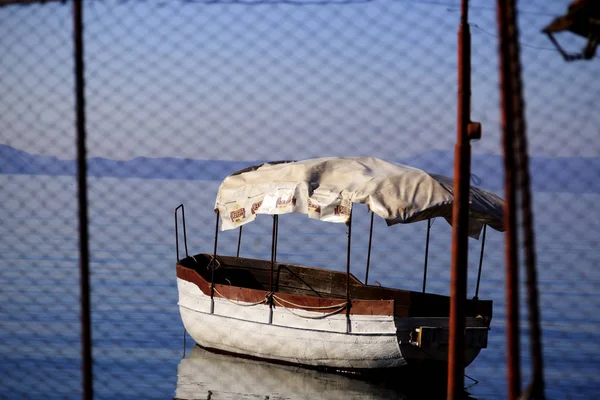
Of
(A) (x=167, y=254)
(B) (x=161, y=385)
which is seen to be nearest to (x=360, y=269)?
(A) (x=167, y=254)

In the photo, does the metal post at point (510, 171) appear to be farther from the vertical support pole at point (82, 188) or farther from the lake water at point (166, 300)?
the vertical support pole at point (82, 188)

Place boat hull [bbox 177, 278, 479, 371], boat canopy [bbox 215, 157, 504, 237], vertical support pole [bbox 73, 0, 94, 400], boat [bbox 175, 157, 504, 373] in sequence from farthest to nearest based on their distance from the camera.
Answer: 1. boat hull [bbox 177, 278, 479, 371]
2. boat [bbox 175, 157, 504, 373]
3. boat canopy [bbox 215, 157, 504, 237]
4. vertical support pole [bbox 73, 0, 94, 400]

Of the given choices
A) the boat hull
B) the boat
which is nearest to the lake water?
the boat hull

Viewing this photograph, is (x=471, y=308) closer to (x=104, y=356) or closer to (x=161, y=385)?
(x=161, y=385)

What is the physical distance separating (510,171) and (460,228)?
1.65 meters

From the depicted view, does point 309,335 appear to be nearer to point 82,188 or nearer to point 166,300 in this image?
point 82,188

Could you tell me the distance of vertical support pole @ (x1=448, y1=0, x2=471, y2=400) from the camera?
5.56 meters

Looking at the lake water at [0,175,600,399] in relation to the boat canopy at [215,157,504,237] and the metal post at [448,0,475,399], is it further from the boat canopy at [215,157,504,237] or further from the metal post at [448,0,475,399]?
the boat canopy at [215,157,504,237]

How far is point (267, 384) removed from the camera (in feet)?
40.7

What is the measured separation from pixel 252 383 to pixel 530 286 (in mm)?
9021

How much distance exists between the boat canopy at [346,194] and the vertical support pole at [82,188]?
644cm

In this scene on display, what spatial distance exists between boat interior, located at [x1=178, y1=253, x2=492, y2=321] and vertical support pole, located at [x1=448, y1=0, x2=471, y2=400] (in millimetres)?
5959

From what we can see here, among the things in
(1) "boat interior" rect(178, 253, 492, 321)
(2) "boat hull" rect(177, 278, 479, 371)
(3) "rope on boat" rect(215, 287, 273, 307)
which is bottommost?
Answer: (2) "boat hull" rect(177, 278, 479, 371)

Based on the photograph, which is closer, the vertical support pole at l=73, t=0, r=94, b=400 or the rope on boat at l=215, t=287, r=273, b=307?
the vertical support pole at l=73, t=0, r=94, b=400
